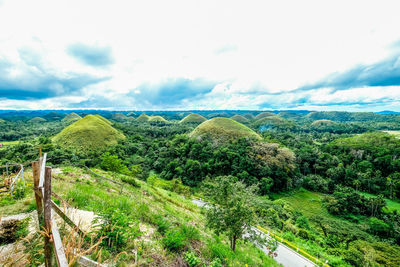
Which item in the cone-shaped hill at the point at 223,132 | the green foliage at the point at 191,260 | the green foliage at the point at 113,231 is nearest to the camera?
the green foliage at the point at 113,231

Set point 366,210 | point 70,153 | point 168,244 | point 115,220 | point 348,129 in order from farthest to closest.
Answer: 1. point 348,129
2. point 70,153
3. point 366,210
4. point 168,244
5. point 115,220

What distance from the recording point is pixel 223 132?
49.5 m

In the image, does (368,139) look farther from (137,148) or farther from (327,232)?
(137,148)

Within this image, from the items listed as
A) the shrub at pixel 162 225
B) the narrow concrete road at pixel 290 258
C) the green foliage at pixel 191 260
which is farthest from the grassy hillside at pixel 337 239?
the green foliage at pixel 191 260

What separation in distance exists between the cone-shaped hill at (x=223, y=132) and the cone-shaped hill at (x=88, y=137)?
25.8 meters

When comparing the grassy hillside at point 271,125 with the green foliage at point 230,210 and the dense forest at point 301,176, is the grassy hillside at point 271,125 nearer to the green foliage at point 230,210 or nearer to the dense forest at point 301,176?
the dense forest at point 301,176

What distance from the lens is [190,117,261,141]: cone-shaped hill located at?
4750 cm

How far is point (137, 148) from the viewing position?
47.6 metres

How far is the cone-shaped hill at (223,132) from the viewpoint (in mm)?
47500

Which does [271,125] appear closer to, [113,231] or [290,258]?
[290,258]

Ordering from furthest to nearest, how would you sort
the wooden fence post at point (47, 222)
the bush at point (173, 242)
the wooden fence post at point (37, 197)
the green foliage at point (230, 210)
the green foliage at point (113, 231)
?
the green foliage at point (230, 210), the bush at point (173, 242), the green foliage at point (113, 231), the wooden fence post at point (37, 197), the wooden fence post at point (47, 222)

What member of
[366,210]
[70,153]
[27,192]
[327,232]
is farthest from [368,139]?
[70,153]

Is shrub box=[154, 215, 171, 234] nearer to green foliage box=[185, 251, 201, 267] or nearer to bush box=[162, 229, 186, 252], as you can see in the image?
bush box=[162, 229, 186, 252]

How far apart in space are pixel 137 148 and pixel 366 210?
170ft
